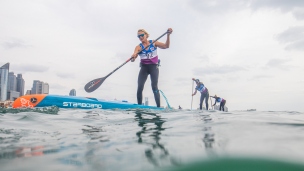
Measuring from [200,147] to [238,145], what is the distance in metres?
0.29

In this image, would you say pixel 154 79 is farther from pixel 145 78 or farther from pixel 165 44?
pixel 165 44

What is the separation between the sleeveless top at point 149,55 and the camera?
670 cm

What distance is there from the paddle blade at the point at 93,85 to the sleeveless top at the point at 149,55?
5.86 feet

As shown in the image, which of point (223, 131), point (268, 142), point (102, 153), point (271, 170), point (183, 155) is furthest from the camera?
point (223, 131)

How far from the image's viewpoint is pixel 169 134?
2414 millimetres

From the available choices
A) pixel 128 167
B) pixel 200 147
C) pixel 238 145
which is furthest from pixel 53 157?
pixel 238 145

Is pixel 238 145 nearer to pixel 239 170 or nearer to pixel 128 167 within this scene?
pixel 239 170

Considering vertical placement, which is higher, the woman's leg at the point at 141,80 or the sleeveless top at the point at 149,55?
the sleeveless top at the point at 149,55

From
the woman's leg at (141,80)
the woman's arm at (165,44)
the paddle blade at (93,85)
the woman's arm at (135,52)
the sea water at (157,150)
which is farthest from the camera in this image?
the paddle blade at (93,85)

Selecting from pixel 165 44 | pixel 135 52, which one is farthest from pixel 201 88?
pixel 135 52

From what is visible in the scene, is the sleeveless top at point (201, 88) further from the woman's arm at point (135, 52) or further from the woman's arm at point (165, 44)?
the woman's arm at point (135, 52)

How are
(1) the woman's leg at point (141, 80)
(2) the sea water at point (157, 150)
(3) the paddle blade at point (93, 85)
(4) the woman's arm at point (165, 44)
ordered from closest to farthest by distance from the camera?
(2) the sea water at point (157, 150), (1) the woman's leg at point (141, 80), (4) the woman's arm at point (165, 44), (3) the paddle blade at point (93, 85)

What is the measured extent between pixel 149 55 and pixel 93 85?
2.38 metres

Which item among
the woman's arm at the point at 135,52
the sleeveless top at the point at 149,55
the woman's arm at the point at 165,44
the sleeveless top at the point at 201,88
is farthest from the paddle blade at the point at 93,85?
the sleeveless top at the point at 201,88
